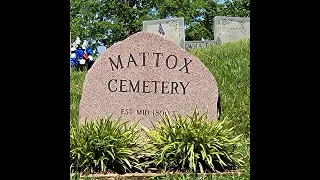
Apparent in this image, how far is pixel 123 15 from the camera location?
3531cm

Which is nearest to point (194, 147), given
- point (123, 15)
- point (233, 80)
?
point (233, 80)

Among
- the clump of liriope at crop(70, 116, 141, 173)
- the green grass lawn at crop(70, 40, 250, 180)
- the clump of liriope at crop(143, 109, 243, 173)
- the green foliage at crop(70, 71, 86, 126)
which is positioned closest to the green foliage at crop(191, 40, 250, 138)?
the green grass lawn at crop(70, 40, 250, 180)

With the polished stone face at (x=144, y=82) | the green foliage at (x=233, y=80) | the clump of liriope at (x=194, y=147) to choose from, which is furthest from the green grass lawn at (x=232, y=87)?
the polished stone face at (x=144, y=82)

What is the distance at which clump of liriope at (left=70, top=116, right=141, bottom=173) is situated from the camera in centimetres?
466

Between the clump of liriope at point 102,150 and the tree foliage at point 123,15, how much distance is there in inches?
1109

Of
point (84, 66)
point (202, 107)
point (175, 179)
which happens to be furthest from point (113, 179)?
point (84, 66)

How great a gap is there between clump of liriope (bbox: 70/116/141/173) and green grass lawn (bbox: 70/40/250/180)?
540 mm

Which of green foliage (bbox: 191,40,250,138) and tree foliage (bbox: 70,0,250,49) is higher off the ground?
tree foliage (bbox: 70,0,250,49)

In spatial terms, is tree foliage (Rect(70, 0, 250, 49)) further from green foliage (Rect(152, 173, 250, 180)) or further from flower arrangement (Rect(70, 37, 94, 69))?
green foliage (Rect(152, 173, 250, 180))

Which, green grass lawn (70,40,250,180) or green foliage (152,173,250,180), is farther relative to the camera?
green grass lawn (70,40,250,180)

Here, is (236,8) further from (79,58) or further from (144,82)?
(144,82)

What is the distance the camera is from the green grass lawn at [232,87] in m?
6.57

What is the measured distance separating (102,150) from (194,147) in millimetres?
778
